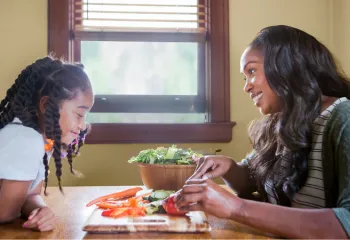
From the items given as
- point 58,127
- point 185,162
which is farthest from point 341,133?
point 58,127

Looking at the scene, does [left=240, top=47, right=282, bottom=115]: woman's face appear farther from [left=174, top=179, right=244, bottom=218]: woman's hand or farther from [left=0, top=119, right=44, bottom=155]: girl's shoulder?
[left=0, top=119, right=44, bottom=155]: girl's shoulder

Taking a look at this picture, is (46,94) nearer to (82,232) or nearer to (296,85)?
(82,232)

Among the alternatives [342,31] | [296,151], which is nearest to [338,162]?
[296,151]

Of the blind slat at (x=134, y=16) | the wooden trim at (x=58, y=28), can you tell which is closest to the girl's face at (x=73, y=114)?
the wooden trim at (x=58, y=28)

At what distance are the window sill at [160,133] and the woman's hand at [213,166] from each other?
739 mm

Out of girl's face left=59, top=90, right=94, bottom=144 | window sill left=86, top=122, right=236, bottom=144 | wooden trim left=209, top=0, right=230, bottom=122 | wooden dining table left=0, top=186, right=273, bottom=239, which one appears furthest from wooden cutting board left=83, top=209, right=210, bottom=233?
wooden trim left=209, top=0, right=230, bottom=122

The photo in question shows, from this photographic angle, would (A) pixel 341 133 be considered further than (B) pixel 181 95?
No

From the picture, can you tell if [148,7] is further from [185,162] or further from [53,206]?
[53,206]

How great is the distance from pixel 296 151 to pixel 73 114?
0.72 metres

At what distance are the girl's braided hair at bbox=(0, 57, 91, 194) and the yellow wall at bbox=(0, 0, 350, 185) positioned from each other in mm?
926

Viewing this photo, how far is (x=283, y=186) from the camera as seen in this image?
1154 mm

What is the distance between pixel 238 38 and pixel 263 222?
62.0 inches

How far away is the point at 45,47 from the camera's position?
2.25 m

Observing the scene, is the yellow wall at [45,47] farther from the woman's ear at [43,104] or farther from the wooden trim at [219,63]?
the woman's ear at [43,104]
